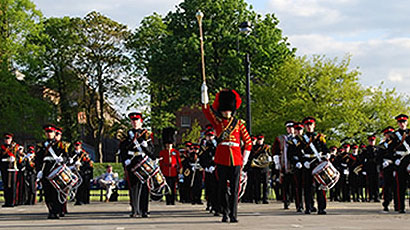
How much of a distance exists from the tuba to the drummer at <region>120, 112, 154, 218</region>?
790cm

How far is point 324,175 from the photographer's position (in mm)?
15273

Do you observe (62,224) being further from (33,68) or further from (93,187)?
(33,68)

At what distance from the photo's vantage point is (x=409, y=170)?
15.6 metres

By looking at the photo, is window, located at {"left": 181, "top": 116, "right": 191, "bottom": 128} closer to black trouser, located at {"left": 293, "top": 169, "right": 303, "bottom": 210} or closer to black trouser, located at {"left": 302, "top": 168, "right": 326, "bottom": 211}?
black trouser, located at {"left": 293, "top": 169, "right": 303, "bottom": 210}

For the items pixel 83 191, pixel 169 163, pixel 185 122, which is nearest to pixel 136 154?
pixel 169 163

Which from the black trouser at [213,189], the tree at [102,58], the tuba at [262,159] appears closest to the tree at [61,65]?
the tree at [102,58]

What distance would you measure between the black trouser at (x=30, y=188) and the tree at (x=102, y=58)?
98.0 feet

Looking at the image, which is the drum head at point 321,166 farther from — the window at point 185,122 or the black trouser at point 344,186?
the window at point 185,122

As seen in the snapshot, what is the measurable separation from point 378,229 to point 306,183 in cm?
440

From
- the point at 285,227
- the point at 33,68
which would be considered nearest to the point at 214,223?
the point at 285,227

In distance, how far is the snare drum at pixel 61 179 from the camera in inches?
578

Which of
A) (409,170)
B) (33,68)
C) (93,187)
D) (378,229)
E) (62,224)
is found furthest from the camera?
(33,68)

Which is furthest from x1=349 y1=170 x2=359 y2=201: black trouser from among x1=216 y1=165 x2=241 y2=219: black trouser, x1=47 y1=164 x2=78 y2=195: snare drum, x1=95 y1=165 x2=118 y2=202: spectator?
x1=47 y1=164 x2=78 y2=195: snare drum

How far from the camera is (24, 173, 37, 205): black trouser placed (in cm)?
2322
